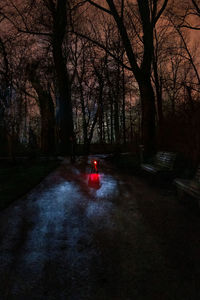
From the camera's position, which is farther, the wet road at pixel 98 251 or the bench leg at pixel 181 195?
the bench leg at pixel 181 195

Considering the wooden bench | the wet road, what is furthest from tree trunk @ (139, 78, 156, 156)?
the wet road

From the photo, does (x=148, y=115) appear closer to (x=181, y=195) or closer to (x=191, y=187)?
(x=181, y=195)

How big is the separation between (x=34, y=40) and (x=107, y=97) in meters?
10.6

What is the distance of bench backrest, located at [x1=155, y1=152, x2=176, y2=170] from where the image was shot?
364 inches

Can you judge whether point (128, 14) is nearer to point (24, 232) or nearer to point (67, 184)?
point (67, 184)

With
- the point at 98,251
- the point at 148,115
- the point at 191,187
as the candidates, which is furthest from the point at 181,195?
the point at 148,115

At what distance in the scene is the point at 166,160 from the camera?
9867mm

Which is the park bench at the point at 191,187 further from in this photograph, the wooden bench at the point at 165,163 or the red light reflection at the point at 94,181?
the red light reflection at the point at 94,181

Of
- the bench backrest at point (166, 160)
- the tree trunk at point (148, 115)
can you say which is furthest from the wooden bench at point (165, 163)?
the tree trunk at point (148, 115)

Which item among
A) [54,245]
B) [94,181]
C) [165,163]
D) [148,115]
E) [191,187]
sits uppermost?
A: [148,115]

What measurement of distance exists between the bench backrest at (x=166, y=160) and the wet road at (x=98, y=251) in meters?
2.70

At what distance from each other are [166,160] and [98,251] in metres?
6.63

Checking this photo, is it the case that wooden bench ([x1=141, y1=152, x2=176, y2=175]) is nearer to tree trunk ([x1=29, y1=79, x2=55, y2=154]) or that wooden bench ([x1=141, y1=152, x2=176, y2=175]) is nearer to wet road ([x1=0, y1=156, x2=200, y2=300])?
wet road ([x1=0, y1=156, x2=200, y2=300])

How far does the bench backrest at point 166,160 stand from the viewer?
30.3 feet
